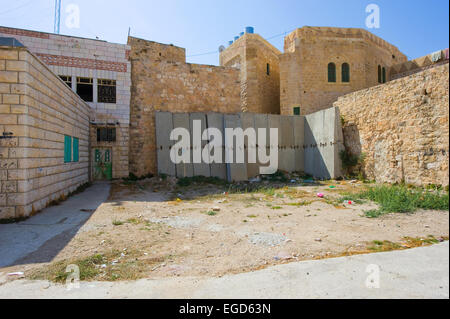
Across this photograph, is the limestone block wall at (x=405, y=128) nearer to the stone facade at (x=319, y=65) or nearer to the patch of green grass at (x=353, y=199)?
the patch of green grass at (x=353, y=199)

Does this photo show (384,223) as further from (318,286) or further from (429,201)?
(318,286)

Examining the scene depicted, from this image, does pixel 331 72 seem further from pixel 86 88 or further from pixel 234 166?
pixel 86 88

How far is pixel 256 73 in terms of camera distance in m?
→ 17.2

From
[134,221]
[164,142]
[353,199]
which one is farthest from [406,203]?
[164,142]

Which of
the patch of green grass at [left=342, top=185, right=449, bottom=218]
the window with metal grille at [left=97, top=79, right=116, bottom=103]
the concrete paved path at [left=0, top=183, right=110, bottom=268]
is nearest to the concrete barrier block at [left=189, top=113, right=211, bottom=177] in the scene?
the window with metal grille at [left=97, top=79, right=116, bottom=103]

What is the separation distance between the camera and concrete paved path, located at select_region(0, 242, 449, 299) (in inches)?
81.8

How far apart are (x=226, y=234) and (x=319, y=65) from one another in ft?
50.0

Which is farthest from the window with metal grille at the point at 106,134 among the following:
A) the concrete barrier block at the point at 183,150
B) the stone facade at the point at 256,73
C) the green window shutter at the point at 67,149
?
the stone facade at the point at 256,73

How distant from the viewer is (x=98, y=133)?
11422 mm

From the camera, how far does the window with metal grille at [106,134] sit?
11.4m

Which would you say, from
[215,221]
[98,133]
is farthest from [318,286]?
[98,133]

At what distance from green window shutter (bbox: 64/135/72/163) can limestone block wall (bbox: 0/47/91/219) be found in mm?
905

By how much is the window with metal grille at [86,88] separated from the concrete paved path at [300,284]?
10.4 metres

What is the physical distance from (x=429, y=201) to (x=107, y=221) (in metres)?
6.59
